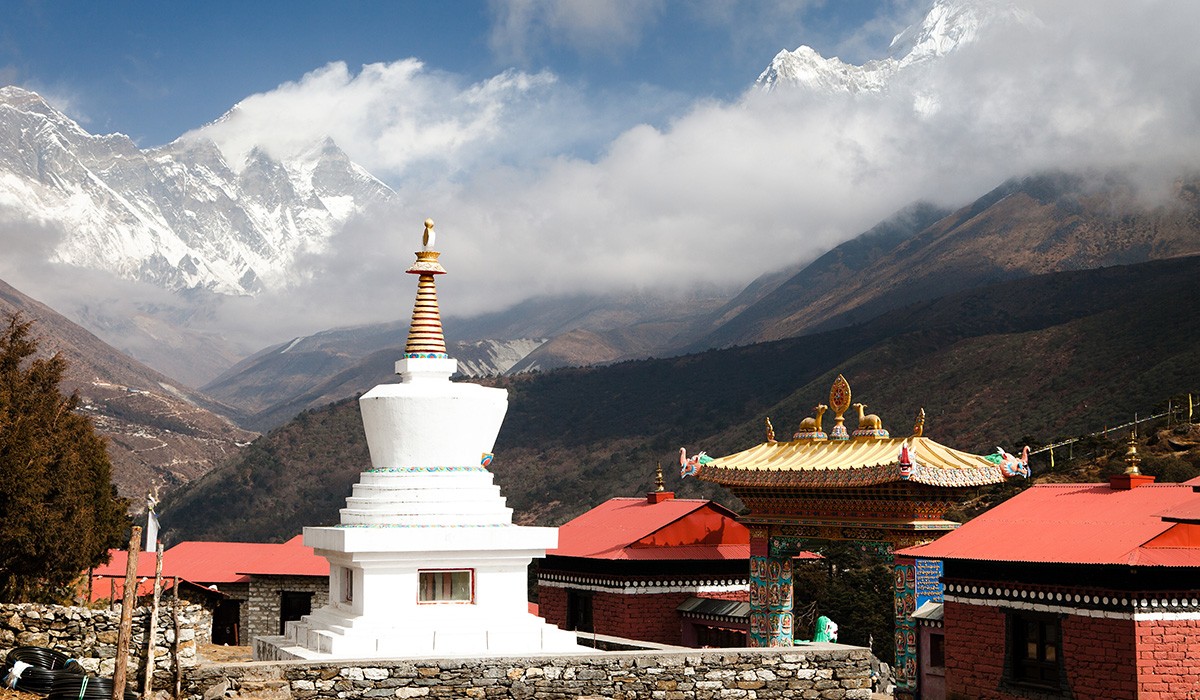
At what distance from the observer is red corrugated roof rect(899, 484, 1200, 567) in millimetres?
16875

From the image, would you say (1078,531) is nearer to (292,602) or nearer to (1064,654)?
(1064,654)

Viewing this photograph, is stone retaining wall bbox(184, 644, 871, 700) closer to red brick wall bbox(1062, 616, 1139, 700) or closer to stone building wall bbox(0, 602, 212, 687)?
stone building wall bbox(0, 602, 212, 687)

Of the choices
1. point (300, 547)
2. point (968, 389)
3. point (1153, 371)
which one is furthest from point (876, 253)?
point (300, 547)

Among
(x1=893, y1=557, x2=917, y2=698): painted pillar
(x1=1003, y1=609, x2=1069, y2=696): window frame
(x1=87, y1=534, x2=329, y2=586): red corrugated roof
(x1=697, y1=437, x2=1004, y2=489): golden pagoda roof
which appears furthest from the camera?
(x1=87, y1=534, x2=329, y2=586): red corrugated roof

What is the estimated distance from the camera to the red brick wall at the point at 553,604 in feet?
81.8

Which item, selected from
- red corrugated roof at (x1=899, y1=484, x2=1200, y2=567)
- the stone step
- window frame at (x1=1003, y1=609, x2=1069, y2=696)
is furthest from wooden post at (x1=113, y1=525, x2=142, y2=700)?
window frame at (x1=1003, y1=609, x2=1069, y2=696)

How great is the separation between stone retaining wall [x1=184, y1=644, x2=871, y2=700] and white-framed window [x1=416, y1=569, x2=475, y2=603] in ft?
5.18

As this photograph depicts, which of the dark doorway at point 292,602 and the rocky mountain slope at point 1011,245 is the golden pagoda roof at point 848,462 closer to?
the dark doorway at point 292,602

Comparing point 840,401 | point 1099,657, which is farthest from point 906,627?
point 840,401

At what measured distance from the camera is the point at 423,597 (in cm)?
1597

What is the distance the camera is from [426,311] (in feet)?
57.2

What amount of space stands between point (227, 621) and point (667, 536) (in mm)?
10259

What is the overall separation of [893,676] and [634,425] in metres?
75.6

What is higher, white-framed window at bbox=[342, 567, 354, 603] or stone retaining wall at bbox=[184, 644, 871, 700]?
white-framed window at bbox=[342, 567, 354, 603]
